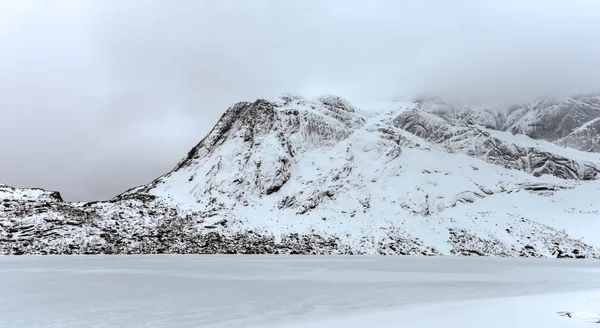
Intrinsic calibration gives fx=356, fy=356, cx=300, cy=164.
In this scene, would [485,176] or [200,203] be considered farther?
[485,176]

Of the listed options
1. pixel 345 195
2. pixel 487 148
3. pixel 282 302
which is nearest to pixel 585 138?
pixel 487 148

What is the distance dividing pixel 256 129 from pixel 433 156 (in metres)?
75.3

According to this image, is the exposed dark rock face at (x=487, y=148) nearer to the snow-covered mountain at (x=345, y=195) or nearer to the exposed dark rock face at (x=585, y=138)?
the snow-covered mountain at (x=345, y=195)

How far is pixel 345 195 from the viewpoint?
123562 millimetres

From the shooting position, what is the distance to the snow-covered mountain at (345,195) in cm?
9056

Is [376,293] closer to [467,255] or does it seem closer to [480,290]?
[480,290]

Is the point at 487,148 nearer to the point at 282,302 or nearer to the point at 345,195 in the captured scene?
→ the point at 345,195

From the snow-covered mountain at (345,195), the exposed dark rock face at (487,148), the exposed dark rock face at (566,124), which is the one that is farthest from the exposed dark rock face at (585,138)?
the exposed dark rock face at (487,148)

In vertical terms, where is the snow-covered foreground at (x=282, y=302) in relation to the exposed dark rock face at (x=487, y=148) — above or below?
below

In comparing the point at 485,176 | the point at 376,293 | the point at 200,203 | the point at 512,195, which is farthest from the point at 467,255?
the point at 200,203

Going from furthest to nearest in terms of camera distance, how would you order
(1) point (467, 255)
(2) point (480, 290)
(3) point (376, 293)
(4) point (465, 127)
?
(4) point (465, 127)
(1) point (467, 255)
(2) point (480, 290)
(3) point (376, 293)

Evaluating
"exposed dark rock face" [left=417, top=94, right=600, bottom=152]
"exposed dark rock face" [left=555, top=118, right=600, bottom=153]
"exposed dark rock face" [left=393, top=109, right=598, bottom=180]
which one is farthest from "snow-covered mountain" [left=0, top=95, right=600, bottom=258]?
"exposed dark rock face" [left=555, top=118, right=600, bottom=153]

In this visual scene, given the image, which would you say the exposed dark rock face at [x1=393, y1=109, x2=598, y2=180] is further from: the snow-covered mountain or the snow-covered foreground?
the snow-covered foreground

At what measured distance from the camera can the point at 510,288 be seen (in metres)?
31.1
